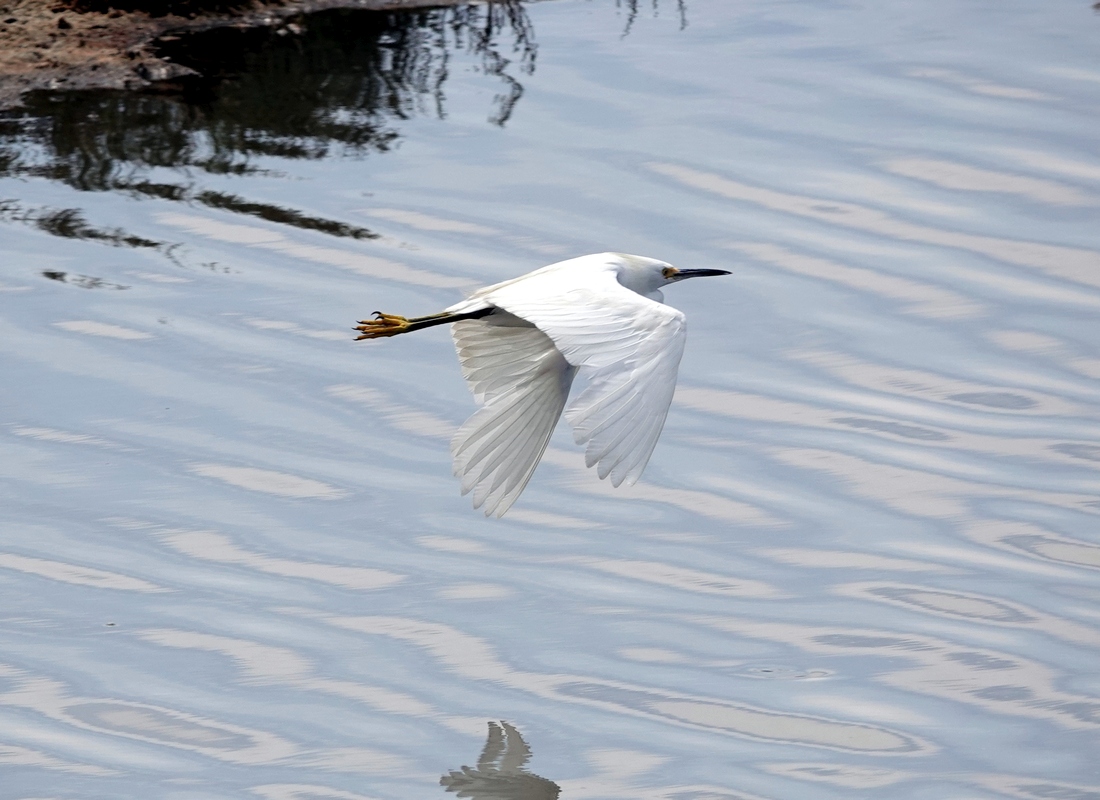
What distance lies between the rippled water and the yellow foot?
0.87 meters

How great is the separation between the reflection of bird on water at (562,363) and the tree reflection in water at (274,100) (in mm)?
4021

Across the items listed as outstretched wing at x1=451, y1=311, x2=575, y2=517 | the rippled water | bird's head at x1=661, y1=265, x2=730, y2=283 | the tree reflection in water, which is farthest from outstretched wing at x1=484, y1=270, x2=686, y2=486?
the tree reflection in water

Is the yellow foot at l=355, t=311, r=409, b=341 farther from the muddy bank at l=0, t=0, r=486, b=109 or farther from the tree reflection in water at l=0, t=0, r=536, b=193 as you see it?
the muddy bank at l=0, t=0, r=486, b=109

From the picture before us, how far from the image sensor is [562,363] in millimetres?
5273

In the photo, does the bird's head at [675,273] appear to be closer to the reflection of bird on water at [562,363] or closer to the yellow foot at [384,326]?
the reflection of bird on water at [562,363]

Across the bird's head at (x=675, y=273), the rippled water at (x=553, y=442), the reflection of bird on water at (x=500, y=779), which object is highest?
the bird's head at (x=675, y=273)

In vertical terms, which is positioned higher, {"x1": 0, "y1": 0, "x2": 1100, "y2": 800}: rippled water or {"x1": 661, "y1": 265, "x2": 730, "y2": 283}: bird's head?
{"x1": 661, "y1": 265, "x2": 730, "y2": 283}: bird's head

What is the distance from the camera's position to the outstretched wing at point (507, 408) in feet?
17.0

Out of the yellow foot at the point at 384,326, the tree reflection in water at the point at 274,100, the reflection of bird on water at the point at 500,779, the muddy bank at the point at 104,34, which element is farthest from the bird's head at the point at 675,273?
the muddy bank at the point at 104,34

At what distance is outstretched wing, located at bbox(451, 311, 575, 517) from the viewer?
5.17 m

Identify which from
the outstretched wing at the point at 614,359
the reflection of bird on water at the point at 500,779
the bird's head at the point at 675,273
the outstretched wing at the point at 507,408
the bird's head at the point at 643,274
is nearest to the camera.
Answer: the outstretched wing at the point at 614,359

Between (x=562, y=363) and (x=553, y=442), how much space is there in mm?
1809

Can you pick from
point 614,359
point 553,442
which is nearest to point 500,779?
point 614,359

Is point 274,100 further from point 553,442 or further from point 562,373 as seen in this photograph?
point 562,373
